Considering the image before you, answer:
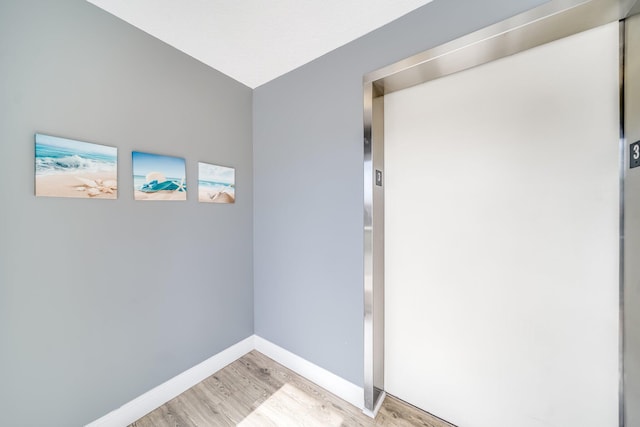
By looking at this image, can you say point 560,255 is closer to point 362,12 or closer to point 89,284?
point 362,12

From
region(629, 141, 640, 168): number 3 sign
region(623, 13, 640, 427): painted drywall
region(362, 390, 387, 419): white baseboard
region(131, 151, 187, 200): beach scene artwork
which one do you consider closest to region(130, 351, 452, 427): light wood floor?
region(362, 390, 387, 419): white baseboard

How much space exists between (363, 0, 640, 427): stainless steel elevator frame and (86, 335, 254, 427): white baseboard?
1179 mm

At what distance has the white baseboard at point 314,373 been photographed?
5.07 ft

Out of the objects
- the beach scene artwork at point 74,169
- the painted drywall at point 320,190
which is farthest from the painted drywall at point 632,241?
the beach scene artwork at point 74,169

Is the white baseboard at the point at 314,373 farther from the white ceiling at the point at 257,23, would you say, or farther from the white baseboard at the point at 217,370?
the white ceiling at the point at 257,23

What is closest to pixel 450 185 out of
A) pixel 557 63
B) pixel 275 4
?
pixel 557 63

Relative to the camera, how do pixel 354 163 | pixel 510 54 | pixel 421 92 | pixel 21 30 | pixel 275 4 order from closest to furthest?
pixel 21 30, pixel 510 54, pixel 275 4, pixel 421 92, pixel 354 163

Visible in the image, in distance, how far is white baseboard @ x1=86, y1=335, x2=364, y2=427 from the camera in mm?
1374

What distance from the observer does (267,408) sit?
1.51 meters

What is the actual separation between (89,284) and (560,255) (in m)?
2.47

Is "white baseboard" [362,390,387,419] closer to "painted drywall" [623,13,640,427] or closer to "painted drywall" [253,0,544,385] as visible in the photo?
"painted drywall" [253,0,544,385]

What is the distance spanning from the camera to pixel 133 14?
1.34 meters

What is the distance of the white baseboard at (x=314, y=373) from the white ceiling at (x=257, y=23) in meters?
2.37

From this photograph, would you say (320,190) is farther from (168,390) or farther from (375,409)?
(168,390)
